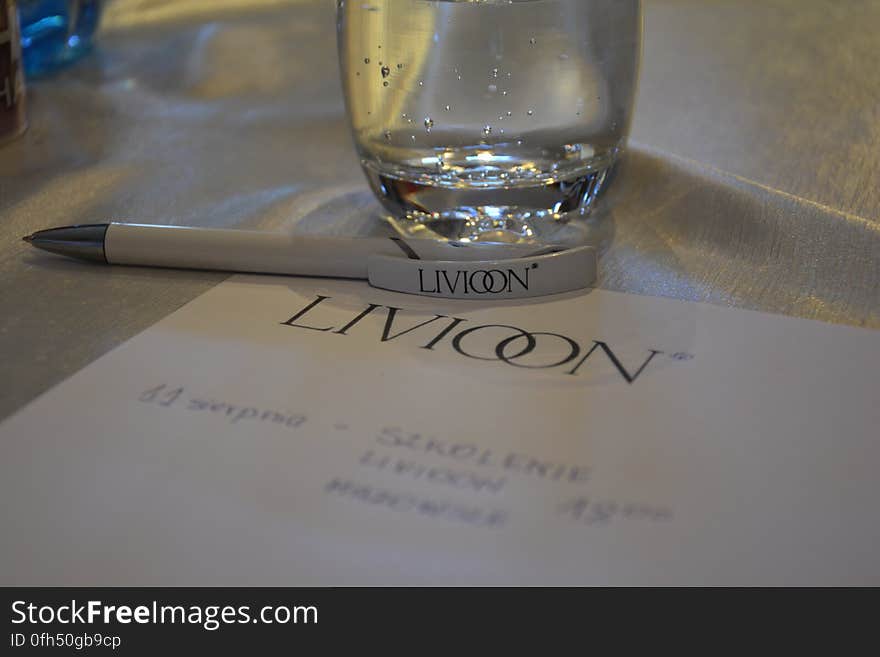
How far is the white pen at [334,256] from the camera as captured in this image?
1.17 feet

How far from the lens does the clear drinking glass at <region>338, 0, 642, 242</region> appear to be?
36 cm

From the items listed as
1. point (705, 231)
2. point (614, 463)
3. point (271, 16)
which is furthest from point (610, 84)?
point (271, 16)

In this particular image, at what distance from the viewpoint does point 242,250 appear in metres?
0.38

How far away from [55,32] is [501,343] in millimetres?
470

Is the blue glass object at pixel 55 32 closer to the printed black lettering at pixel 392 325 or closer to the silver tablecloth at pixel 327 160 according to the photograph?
the silver tablecloth at pixel 327 160

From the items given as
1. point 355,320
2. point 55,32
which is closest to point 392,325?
point 355,320

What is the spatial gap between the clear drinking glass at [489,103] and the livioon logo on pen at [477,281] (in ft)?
0.13

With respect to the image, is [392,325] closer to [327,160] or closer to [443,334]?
[443,334]
